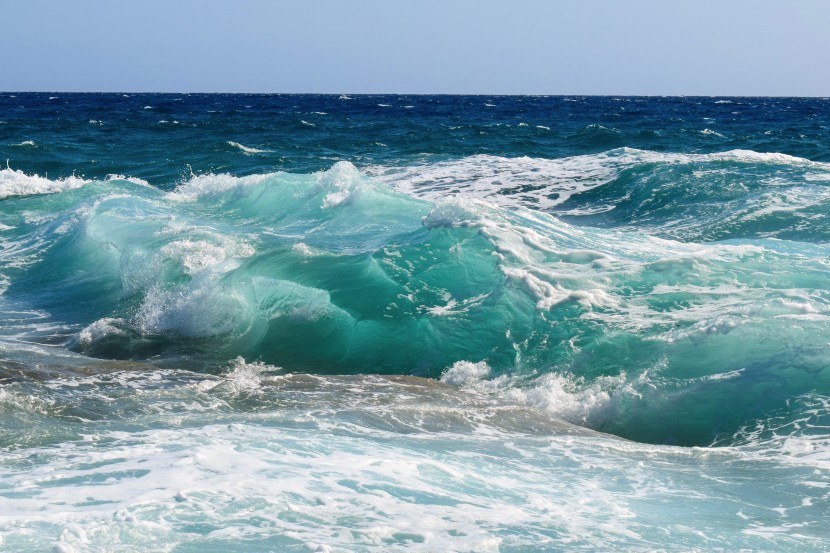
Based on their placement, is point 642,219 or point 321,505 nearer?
point 321,505

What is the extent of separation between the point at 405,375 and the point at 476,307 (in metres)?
1.28

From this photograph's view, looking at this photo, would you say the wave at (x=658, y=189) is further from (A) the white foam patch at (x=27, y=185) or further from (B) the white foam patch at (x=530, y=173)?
(A) the white foam patch at (x=27, y=185)

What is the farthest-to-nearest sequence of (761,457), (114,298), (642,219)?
1. (642,219)
2. (114,298)
3. (761,457)

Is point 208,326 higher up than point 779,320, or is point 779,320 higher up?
point 779,320

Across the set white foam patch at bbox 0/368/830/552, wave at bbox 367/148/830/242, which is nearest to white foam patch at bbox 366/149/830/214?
wave at bbox 367/148/830/242

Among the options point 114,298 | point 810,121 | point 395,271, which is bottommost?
point 114,298

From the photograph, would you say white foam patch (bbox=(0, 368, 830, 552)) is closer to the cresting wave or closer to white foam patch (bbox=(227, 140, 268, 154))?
the cresting wave

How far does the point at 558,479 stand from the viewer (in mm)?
4629

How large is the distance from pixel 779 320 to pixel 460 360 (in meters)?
2.53

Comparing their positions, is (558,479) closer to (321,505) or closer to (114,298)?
(321,505)

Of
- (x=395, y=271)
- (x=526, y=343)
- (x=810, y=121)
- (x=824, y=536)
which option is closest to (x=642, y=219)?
(x=395, y=271)

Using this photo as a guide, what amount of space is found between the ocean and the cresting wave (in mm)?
31

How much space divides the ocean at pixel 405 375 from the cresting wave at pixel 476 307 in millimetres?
31

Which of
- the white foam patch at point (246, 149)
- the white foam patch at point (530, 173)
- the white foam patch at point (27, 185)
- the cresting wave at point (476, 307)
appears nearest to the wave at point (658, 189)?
the white foam patch at point (530, 173)
